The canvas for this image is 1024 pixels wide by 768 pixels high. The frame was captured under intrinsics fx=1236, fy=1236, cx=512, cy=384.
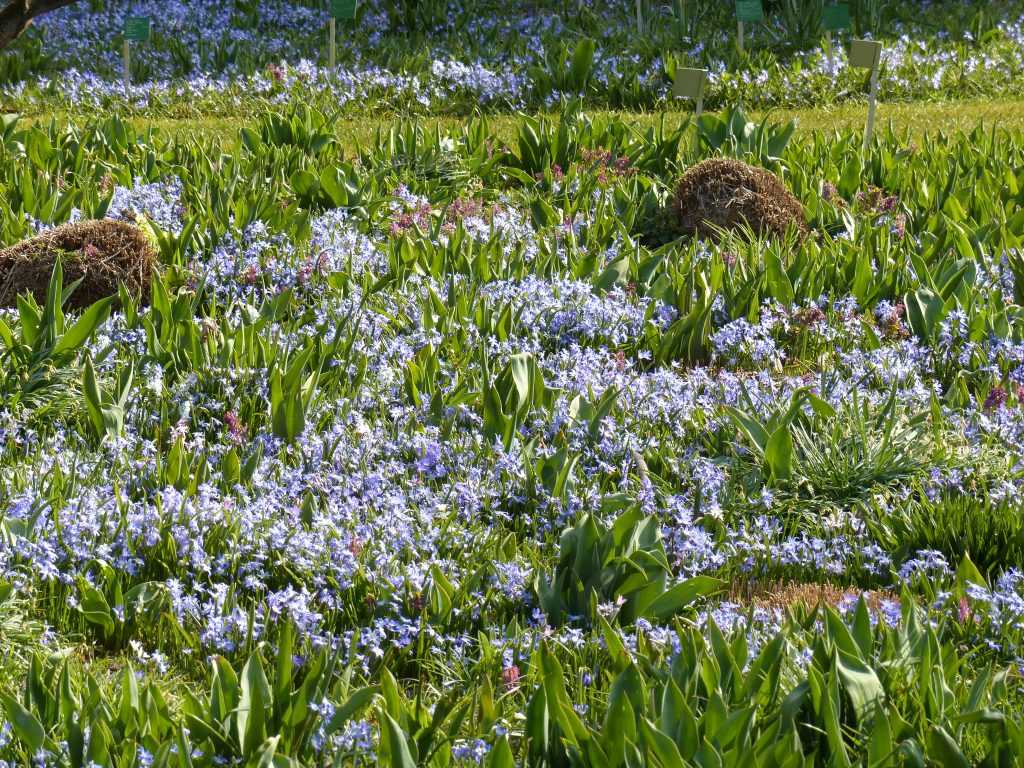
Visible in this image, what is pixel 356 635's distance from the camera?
2.79 metres

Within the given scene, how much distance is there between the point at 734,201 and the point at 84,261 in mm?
2867

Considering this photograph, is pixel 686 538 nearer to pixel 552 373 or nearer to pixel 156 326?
pixel 552 373

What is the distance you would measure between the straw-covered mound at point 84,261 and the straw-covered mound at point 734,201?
2487mm

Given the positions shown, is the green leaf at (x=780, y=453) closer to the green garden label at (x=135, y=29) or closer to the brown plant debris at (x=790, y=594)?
the brown plant debris at (x=790, y=594)

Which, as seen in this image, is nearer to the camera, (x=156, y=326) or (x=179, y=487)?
(x=179, y=487)

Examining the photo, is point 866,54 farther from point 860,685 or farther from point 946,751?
point 946,751

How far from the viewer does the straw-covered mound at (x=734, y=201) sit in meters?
5.74

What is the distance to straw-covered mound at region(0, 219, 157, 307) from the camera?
490 cm

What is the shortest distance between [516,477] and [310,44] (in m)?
7.87

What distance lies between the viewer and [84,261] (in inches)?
192

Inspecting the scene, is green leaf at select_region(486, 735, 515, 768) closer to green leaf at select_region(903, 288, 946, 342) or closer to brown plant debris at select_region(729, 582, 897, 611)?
brown plant debris at select_region(729, 582, 897, 611)

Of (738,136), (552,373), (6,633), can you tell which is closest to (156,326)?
(552,373)

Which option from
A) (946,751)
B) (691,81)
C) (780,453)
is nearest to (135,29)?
(691,81)

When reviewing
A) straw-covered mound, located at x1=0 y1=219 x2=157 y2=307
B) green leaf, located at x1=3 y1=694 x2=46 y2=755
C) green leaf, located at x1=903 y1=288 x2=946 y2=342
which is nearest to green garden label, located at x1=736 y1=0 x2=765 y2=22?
green leaf, located at x1=903 y1=288 x2=946 y2=342
